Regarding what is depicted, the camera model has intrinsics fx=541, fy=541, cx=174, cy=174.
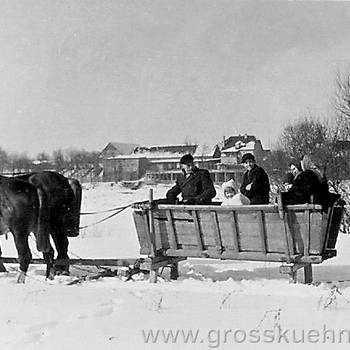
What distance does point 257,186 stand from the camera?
490cm

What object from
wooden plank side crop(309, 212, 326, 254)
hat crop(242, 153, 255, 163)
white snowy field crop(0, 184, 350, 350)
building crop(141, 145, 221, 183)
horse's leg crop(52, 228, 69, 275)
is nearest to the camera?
white snowy field crop(0, 184, 350, 350)

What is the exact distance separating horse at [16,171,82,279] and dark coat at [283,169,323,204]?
227 cm

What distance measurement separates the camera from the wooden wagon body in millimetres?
4489

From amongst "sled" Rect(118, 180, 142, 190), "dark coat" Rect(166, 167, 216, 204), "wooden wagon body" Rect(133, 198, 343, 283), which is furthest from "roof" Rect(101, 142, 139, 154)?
"dark coat" Rect(166, 167, 216, 204)

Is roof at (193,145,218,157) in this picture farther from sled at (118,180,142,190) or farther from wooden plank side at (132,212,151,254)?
wooden plank side at (132,212,151,254)

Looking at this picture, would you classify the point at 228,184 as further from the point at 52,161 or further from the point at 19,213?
the point at 19,213

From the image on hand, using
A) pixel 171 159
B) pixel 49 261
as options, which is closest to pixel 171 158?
pixel 171 159

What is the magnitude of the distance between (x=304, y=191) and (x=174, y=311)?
1.59 metres

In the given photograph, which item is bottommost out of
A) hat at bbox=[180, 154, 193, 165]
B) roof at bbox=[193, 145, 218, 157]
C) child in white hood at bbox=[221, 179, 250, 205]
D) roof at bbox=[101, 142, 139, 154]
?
child in white hood at bbox=[221, 179, 250, 205]

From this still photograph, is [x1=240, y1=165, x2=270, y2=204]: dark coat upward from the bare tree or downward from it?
downward

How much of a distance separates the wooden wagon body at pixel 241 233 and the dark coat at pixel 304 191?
0.12 m

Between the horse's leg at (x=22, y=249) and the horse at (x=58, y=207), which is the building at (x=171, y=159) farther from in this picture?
the horse's leg at (x=22, y=249)

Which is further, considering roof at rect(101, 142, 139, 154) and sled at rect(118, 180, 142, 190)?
sled at rect(118, 180, 142, 190)

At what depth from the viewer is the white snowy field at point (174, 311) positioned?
3146 millimetres
